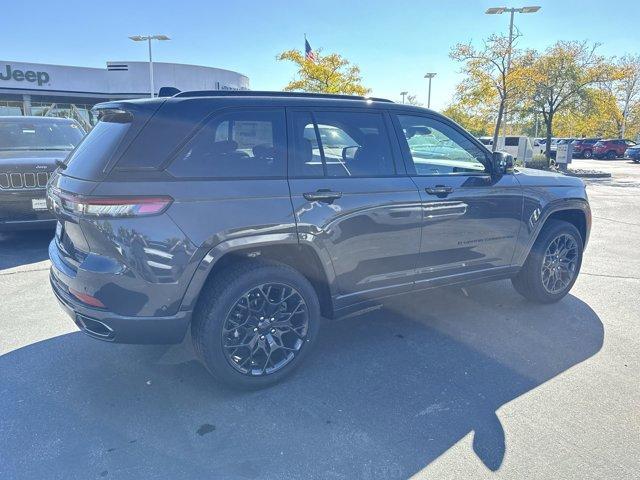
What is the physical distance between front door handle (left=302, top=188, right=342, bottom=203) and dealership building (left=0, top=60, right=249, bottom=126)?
29757 mm

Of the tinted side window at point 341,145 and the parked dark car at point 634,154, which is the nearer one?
the tinted side window at point 341,145

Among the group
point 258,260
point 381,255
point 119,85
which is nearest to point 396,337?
point 381,255

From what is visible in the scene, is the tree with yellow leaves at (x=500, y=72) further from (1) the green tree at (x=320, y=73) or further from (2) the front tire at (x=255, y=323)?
(2) the front tire at (x=255, y=323)

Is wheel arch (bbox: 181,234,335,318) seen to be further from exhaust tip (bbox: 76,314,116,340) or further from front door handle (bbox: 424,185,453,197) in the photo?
front door handle (bbox: 424,185,453,197)

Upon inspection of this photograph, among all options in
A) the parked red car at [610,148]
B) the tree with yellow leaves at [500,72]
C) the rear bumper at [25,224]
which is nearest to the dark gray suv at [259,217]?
the rear bumper at [25,224]

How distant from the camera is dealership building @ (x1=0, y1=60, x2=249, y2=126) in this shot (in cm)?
2805

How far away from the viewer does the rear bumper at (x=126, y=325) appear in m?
2.67

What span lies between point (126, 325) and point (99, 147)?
1.08 meters

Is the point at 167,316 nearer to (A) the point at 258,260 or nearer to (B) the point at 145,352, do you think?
(A) the point at 258,260

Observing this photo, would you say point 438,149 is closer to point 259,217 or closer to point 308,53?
point 259,217

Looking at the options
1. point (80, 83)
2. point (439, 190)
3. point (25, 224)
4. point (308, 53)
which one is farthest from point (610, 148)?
point (25, 224)

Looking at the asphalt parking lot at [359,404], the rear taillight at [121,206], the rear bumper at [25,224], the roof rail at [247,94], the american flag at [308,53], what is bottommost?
the asphalt parking lot at [359,404]

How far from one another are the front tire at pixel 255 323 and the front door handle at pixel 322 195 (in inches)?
19.3

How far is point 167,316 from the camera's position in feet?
8.89
